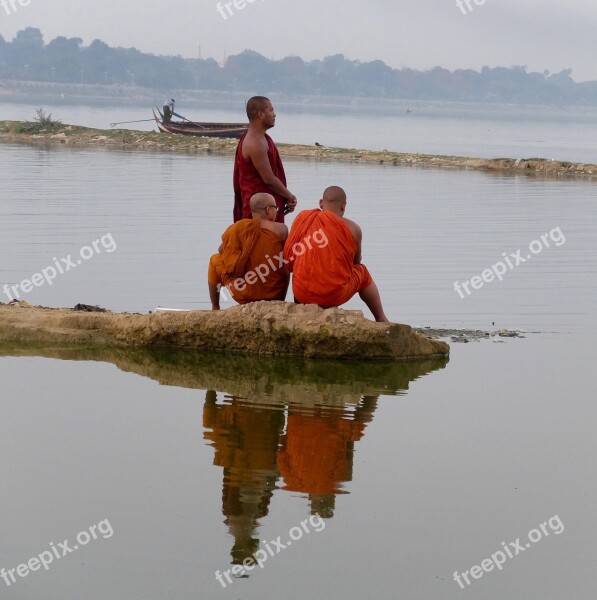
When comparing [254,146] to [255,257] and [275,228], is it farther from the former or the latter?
[255,257]

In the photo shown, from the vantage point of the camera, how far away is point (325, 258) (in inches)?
319

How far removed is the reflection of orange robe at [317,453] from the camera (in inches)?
221

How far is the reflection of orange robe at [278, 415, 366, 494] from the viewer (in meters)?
5.62

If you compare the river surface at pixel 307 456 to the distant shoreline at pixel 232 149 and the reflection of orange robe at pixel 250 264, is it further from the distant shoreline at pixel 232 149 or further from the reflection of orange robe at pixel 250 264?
the distant shoreline at pixel 232 149

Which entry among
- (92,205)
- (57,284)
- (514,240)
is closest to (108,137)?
(92,205)

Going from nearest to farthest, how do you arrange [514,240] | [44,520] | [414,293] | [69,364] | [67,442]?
[44,520]
[67,442]
[69,364]
[414,293]
[514,240]

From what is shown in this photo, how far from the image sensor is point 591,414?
6980 millimetres

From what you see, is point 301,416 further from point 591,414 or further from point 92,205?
point 92,205

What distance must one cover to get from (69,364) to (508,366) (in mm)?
2825

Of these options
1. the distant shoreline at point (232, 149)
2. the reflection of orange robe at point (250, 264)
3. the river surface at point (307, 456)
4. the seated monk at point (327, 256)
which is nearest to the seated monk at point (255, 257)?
the reflection of orange robe at point (250, 264)

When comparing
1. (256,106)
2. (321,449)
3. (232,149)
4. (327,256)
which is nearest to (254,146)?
(256,106)

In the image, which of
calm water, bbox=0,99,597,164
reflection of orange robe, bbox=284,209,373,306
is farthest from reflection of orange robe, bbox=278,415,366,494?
calm water, bbox=0,99,597,164

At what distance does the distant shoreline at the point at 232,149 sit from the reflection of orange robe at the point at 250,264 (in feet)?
71.1

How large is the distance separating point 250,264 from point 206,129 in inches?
1209
